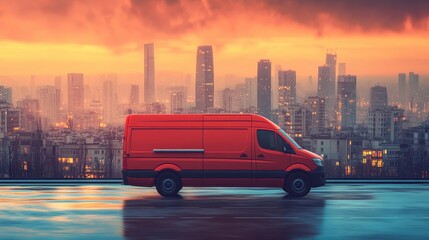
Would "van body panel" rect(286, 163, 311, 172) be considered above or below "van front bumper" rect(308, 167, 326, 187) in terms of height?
above

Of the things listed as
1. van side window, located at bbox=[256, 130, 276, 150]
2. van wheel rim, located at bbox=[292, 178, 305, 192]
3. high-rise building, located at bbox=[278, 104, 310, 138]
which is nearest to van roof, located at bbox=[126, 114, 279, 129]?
van side window, located at bbox=[256, 130, 276, 150]

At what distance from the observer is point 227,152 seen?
1948 centimetres

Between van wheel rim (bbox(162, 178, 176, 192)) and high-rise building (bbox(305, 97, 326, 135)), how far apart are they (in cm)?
4982

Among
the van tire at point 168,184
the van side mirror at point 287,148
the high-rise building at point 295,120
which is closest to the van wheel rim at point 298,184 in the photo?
the van side mirror at point 287,148

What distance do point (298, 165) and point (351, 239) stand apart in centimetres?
789

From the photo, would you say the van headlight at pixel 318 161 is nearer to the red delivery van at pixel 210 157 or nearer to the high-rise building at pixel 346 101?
the red delivery van at pixel 210 157

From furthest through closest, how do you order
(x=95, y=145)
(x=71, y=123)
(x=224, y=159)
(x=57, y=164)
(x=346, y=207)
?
(x=71, y=123)
(x=95, y=145)
(x=57, y=164)
(x=224, y=159)
(x=346, y=207)

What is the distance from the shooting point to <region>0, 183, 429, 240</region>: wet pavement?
12341 millimetres

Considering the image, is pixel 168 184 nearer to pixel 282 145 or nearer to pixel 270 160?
pixel 270 160

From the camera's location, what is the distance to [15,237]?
1180cm

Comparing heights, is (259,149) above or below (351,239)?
above

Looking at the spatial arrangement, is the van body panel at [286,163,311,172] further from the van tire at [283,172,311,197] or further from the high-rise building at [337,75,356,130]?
the high-rise building at [337,75,356,130]

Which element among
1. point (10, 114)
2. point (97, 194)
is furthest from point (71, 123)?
point (97, 194)

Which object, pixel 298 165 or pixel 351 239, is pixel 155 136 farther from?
pixel 351 239
